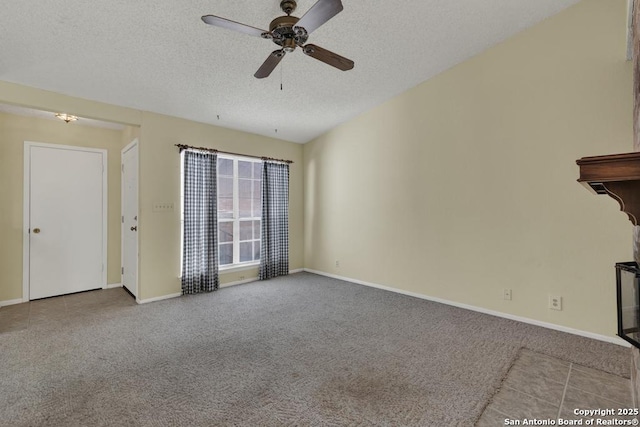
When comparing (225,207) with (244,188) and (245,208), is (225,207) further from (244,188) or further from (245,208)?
(244,188)

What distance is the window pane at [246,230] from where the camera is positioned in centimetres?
500

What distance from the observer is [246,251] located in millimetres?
5059

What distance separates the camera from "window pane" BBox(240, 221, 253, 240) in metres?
5.00

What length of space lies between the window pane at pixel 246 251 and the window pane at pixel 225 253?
199 millimetres

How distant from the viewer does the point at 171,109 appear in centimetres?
394

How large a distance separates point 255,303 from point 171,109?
2.76m

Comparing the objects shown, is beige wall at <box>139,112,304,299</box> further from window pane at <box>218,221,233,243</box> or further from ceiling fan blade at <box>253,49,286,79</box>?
ceiling fan blade at <box>253,49,286,79</box>

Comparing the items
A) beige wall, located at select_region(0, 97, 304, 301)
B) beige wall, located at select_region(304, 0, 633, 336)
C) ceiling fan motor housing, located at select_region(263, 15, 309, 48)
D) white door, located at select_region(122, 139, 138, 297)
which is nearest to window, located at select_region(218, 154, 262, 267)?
beige wall, located at select_region(0, 97, 304, 301)

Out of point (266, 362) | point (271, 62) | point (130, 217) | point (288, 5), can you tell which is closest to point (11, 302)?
point (130, 217)

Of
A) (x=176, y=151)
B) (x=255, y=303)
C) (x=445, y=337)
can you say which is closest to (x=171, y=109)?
(x=176, y=151)

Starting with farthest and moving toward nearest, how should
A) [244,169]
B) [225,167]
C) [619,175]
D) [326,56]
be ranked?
1. [244,169]
2. [225,167]
3. [326,56]
4. [619,175]

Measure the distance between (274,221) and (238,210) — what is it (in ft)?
2.14

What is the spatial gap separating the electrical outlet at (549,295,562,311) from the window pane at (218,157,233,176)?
14.6ft

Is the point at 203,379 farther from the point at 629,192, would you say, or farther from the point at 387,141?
the point at 387,141
